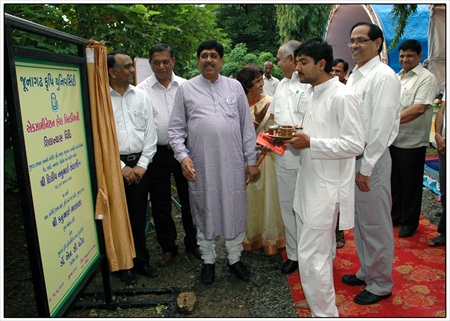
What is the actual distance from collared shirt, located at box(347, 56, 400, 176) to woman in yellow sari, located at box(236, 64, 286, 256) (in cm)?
122

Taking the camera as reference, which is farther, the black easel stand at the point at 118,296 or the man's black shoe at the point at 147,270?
the man's black shoe at the point at 147,270

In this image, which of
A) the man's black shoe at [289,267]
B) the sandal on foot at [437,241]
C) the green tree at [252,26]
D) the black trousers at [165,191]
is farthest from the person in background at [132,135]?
the green tree at [252,26]

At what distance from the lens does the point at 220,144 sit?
10.2 feet

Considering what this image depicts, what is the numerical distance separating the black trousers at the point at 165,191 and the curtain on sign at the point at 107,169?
2.63 feet

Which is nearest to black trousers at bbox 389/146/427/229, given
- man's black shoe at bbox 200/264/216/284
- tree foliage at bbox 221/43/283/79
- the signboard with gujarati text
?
man's black shoe at bbox 200/264/216/284

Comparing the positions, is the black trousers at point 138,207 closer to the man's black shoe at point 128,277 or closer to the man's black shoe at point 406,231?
the man's black shoe at point 128,277

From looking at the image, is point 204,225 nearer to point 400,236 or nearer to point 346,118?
point 346,118

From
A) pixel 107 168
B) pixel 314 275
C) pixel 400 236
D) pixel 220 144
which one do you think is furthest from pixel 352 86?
pixel 400 236

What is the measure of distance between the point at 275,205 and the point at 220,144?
42.8 inches

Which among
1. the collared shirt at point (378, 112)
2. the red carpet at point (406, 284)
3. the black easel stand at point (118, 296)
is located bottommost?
the red carpet at point (406, 284)

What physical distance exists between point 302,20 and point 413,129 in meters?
13.6

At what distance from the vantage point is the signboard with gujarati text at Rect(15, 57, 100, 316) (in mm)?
1872

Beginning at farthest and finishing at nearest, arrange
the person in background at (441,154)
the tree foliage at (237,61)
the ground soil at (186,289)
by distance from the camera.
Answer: the tree foliage at (237,61) < the person in background at (441,154) < the ground soil at (186,289)

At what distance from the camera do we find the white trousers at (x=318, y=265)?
2.44m
